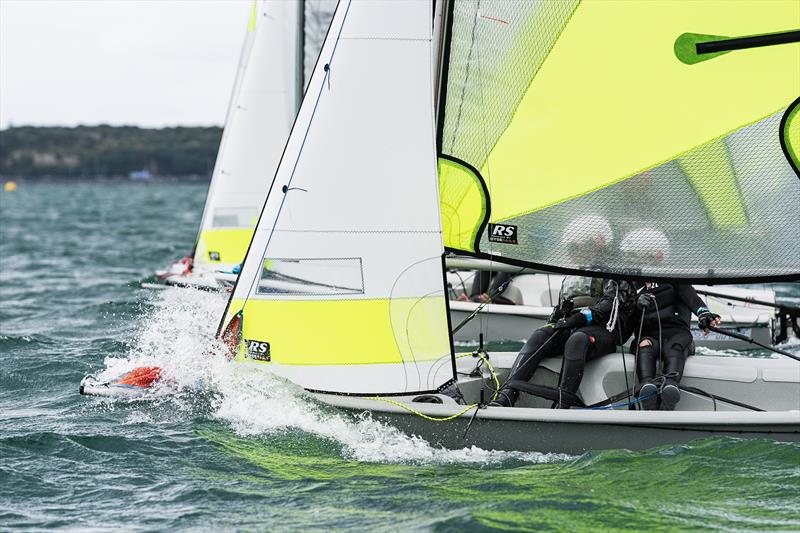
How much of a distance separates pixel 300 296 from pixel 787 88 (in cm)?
295

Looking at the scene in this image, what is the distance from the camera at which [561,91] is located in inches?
258

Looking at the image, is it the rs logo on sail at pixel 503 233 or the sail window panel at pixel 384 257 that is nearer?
the sail window panel at pixel 384 257

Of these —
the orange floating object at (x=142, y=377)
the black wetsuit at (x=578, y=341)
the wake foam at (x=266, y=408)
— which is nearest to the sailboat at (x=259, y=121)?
the wake foam at (x=266, y=408)

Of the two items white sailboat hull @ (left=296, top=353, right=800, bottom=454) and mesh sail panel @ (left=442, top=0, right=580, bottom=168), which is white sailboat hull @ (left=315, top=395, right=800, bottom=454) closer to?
white sailboat hull @ (left=296, top=353, right=800, bottom=454)

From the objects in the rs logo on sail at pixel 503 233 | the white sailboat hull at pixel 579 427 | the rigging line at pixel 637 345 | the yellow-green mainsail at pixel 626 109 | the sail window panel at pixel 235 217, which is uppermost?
the yellow-green mainsail at pixel 626 109

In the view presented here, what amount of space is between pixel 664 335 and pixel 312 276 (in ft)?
6.95

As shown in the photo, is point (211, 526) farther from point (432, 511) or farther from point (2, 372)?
point (2, 372)

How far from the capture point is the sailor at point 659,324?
6488mm

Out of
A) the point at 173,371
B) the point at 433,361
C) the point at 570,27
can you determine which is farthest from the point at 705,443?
the point at 173,371

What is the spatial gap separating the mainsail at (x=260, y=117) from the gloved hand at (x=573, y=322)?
735 centimetres

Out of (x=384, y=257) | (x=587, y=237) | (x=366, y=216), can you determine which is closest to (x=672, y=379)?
(x=587, y=237)

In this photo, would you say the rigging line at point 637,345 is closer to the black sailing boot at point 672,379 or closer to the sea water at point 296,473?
the black sailing boot at point 672,379

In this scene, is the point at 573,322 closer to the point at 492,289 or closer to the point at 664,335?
the point at 664,335

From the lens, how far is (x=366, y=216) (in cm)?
646
